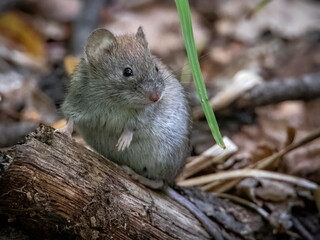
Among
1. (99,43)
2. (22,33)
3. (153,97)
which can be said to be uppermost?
(22,33)

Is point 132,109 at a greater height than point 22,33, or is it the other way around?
point 22,33

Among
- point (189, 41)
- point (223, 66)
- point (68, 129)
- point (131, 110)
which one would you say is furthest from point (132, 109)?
point (223, 66)

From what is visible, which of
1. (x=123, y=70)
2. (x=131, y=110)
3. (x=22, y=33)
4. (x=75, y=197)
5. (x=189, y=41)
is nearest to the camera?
(x=189, y=41)

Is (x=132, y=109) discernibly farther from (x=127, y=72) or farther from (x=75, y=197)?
(x=75, y=197)

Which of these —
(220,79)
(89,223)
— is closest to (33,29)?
(220,79)

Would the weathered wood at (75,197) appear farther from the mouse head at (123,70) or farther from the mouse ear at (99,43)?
the mouse ear at (99,43)

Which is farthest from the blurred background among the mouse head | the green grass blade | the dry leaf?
the green grass blade
